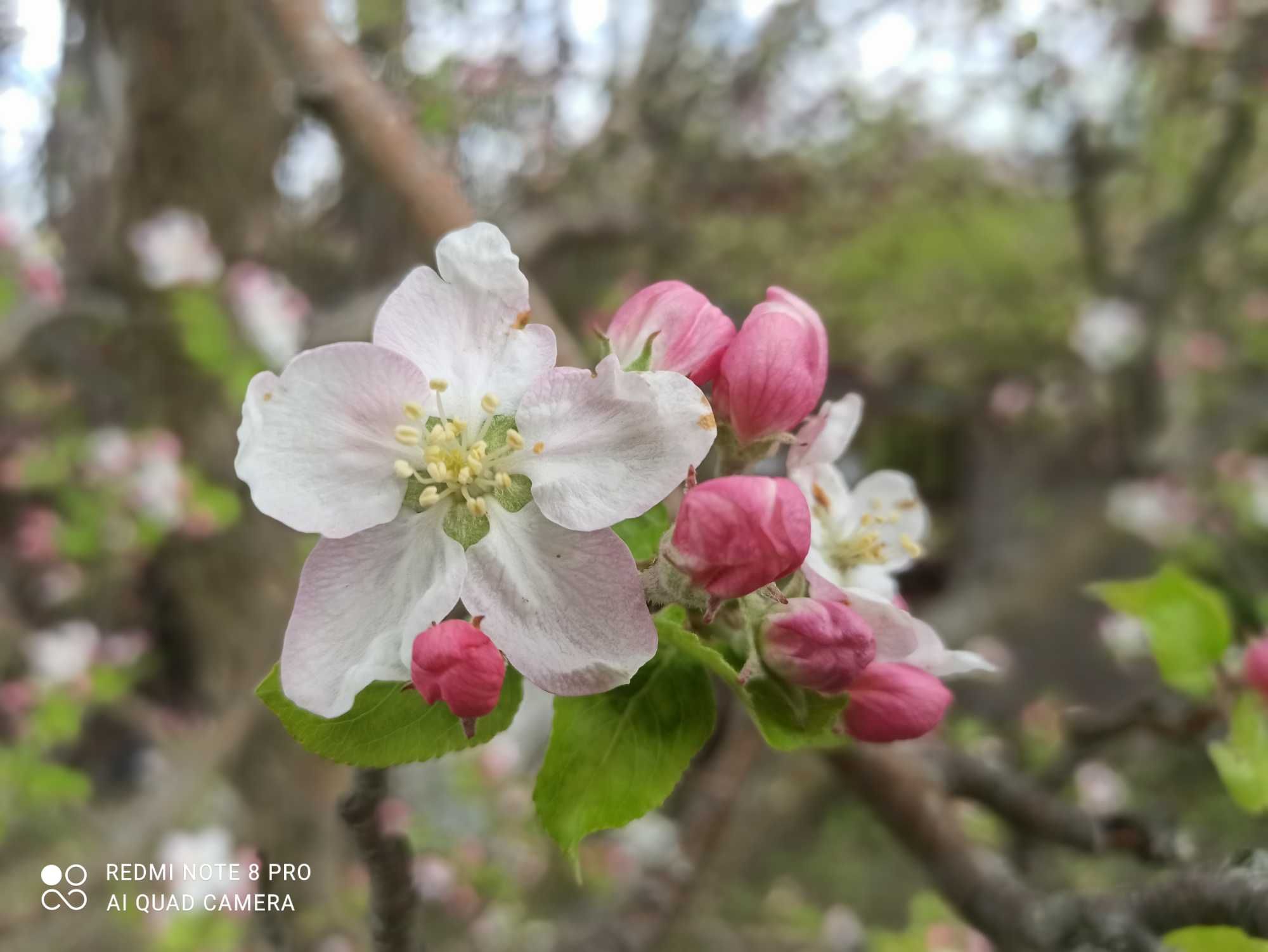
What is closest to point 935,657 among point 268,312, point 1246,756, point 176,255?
point 1246,756

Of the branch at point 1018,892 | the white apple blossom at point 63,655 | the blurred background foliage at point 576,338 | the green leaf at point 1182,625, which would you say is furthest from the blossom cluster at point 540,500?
the white apple blossom at point 63,655

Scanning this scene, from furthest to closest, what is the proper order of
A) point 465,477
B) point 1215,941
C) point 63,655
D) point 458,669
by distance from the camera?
1. point 63,655
2. point 1215,941
3. point 465,477
4. point 458,669

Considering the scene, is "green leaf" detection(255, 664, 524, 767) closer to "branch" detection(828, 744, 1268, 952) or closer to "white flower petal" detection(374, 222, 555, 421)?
"white flower petal" detection(374, 222, 555, 421)

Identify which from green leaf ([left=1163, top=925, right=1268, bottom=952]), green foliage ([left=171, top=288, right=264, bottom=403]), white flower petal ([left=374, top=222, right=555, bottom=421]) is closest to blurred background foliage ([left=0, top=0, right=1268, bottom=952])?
green foliage ([left=171, top=288, right=264, bottom=403])

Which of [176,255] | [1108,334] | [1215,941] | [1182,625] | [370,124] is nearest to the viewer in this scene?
[1215,941]

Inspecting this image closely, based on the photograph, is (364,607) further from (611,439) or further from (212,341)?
(212,341)

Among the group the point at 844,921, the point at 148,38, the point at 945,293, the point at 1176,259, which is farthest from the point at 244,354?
the point at 945,293

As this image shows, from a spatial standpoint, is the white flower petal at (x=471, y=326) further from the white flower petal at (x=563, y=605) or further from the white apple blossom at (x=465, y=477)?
the white flower petal at (x=563, y=605)
